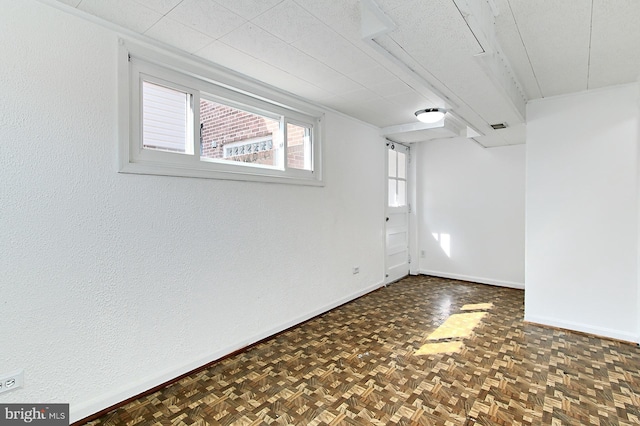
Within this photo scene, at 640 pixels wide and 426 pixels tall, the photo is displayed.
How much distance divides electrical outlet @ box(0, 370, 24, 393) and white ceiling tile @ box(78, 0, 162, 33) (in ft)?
6.60

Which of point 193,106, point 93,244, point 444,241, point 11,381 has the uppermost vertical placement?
point 193,106

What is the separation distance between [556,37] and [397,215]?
3425 mm

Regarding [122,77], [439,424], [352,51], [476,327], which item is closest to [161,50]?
[122,77]

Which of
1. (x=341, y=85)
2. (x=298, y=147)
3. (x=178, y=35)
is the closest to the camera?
(x=178, y=35)

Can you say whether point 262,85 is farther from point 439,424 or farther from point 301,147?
point 439,424

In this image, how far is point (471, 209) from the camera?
520 centimetres

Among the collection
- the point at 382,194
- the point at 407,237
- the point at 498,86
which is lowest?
the point at 407,237

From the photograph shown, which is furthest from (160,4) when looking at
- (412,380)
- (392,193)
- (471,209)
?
(471,209)

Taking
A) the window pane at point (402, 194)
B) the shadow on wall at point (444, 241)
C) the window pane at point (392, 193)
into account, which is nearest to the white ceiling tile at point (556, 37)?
the window pane at point (392, 193)

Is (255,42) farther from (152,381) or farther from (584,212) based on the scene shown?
(584,212)

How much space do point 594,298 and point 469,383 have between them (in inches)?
74.2

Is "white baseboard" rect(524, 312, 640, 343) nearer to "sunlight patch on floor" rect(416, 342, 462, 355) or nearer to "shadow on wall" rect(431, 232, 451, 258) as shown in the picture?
"sunlight patch on floor" rect(416, 342, 462, 355)

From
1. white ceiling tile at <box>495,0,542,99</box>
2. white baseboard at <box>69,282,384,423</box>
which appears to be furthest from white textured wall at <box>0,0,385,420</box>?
white ceiling tile at <box>495,0,542,99</box>

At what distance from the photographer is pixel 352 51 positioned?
228 cm
